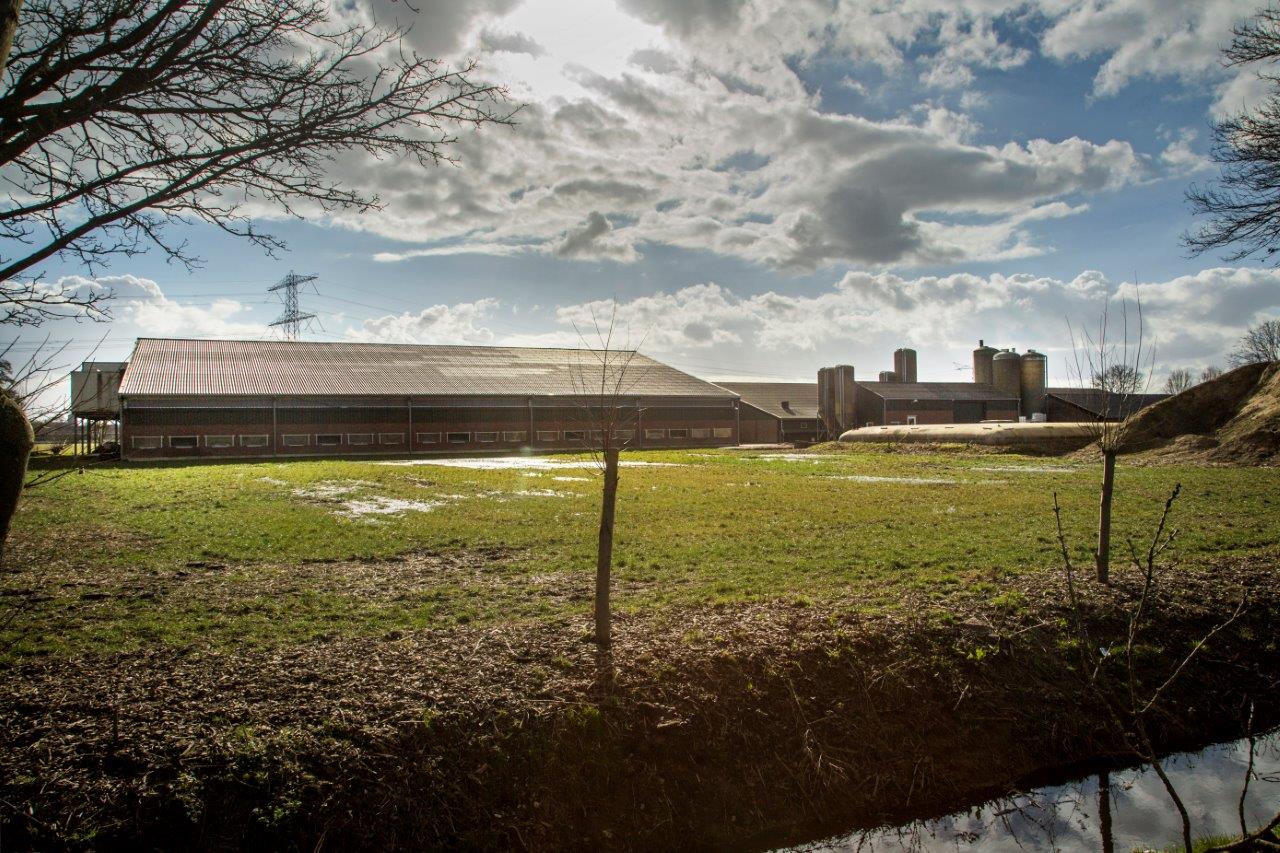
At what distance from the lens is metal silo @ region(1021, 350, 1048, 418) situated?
71562mm

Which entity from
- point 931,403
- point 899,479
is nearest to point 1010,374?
point 931,403

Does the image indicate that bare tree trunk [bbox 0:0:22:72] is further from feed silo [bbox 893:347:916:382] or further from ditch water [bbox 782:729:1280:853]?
feed silo [bbox 893:347:916:382]

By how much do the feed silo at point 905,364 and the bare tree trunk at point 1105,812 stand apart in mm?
76866

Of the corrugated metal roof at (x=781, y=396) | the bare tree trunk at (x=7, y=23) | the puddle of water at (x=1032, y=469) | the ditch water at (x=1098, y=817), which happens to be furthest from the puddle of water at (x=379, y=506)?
the corrugated metal roof at (x=781, y=396)

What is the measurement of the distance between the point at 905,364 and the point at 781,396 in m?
16.5

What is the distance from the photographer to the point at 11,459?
4113 mm

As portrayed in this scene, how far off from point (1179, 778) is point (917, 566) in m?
4.38

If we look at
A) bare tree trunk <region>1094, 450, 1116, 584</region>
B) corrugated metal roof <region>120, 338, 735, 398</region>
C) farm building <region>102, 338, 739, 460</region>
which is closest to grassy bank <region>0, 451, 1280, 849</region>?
bare tree trunk <region>1094, 450, 1116, 584</region>

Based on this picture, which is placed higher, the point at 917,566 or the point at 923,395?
the point at 923,395

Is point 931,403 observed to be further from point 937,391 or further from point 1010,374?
point 1010,374

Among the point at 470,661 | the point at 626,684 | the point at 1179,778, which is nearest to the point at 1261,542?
the point at 1179,778

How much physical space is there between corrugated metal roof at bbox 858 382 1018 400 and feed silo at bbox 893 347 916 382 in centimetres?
766

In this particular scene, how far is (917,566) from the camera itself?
1121 cm

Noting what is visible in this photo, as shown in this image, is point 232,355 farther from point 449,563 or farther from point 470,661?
point 470,661
